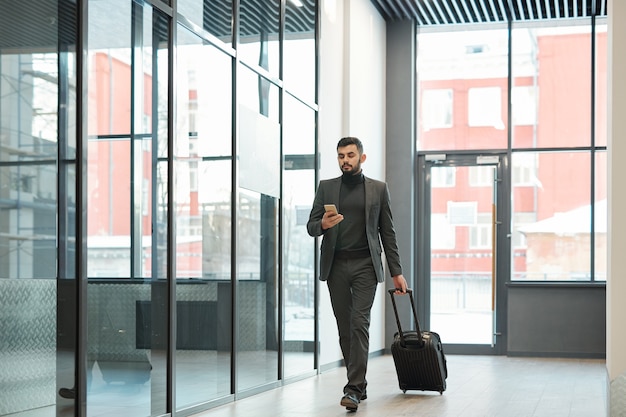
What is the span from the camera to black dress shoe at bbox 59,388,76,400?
160 inches

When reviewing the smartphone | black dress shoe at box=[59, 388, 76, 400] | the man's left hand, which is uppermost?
the smartphone

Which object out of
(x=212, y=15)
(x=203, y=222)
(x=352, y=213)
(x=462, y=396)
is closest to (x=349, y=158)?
(x=352, y=213)

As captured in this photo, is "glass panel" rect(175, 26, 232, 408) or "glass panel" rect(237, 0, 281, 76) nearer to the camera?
"glass panel" rect(175, 26, 232, 408)

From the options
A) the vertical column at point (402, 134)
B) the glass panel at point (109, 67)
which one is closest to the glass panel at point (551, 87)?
the vertical column at point (402, 134)

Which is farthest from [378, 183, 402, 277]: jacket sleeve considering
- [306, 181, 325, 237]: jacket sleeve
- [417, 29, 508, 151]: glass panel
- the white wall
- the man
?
[417, 29, 508, 151]: glass panel

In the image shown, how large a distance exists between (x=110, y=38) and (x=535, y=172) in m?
6.64

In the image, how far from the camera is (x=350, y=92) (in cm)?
892

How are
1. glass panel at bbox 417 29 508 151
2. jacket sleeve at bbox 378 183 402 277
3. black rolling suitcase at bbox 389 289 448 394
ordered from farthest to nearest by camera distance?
1. glass panel at bbox 417 29 508 151
2. black rolling suitcase at bbox 389 289 448 394
3. jacket sleeve at bbox 378 183 402 277

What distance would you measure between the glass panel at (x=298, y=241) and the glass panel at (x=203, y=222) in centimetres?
125

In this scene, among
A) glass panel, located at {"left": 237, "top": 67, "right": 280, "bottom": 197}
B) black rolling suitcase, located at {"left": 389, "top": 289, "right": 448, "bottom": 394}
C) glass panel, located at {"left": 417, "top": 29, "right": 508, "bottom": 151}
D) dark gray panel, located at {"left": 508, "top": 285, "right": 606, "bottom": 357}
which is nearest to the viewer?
black rolling suitcase, located at {"left": 389, "top": 289, "right": 448, "bottom": 394}

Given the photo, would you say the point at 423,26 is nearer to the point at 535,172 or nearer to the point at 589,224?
the point at 535,172

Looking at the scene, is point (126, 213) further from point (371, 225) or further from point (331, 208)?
point (371, 225)

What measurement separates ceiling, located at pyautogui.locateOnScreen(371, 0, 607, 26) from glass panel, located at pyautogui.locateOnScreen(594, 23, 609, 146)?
0.78ft

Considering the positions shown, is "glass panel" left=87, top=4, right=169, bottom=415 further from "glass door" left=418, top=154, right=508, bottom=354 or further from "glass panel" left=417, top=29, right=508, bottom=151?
"glass panel" left=417, top=29, right=508, bottom=151
